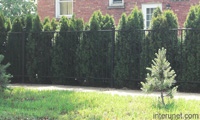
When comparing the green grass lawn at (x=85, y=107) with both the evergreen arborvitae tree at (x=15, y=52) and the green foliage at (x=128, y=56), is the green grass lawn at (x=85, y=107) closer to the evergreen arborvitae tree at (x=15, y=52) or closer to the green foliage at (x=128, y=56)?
the green foliage at (x=128, y=56)

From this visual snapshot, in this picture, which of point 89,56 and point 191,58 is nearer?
point 191,58

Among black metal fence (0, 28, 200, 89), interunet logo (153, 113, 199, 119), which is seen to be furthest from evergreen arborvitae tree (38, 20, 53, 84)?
interunet logo (153, 113, 199, 119)

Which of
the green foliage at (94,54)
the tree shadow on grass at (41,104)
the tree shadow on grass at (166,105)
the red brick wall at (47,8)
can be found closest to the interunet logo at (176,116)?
the tree shadow on grass at (166,105)

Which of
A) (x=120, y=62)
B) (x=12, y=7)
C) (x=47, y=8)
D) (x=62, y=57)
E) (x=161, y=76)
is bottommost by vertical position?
(x=161, y=76)

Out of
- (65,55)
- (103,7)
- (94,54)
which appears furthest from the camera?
(103,7)

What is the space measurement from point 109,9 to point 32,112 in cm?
1193

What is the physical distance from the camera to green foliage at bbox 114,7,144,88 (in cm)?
909

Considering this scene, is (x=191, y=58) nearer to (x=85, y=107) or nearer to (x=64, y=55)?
(x=85, y=107)

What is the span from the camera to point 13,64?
35.4 feet

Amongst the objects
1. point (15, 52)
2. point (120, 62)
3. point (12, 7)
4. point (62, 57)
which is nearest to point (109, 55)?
point (120, 62)

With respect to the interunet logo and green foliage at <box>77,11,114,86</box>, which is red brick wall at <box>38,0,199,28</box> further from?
the interunet logo

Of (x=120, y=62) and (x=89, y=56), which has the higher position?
(x=89, y=56)

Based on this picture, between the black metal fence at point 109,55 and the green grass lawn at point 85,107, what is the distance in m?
2.10

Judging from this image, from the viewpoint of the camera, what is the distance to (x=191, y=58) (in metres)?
8.43
